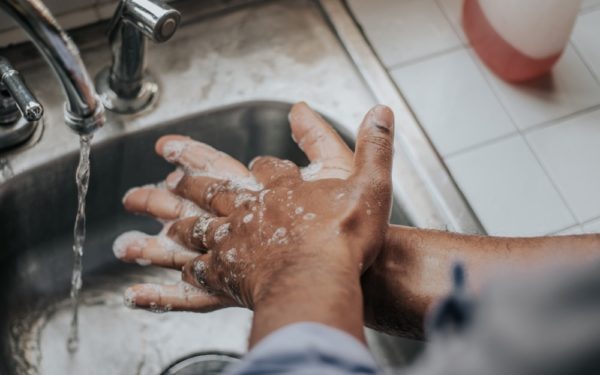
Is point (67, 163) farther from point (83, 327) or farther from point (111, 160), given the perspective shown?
point (83, 327)

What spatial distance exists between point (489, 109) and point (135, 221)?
1.59 ft

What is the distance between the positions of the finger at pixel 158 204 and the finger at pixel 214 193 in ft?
0.04

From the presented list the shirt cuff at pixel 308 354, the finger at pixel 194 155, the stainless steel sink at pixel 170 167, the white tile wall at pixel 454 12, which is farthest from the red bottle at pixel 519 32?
the shirt cuff at pixel 308 354

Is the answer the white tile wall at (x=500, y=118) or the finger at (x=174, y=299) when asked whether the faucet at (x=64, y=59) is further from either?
the white tile wall at (x=500, y=118)

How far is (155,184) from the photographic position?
96 centimetres

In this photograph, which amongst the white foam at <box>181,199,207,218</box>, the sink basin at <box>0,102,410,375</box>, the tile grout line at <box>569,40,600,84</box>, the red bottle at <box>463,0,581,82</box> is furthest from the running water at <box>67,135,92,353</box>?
the tile grout line at <box>569,40,600,84</box>

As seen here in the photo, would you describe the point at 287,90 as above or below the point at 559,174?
above

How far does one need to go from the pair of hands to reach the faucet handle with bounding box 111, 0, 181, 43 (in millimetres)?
170

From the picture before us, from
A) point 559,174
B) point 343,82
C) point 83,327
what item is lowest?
point 83,327

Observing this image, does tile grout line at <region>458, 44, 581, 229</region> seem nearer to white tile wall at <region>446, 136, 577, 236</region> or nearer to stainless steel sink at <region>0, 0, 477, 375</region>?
white tile wall at <region>446, 136, 577, 236</region>

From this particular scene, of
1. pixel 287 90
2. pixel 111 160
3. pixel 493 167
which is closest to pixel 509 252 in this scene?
pixel 493 167

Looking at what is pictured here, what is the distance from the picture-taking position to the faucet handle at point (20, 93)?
72cm

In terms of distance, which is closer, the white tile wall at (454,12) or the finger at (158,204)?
the finger at (158,204)

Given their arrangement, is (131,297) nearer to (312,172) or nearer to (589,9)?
(312,172)
